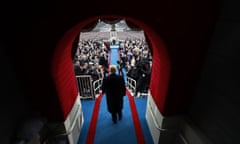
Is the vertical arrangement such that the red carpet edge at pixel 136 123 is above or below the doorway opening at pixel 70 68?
below

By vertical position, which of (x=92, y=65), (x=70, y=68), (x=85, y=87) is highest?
(x=70, y=68)

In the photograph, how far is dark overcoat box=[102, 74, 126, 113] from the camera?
3412 millimetres

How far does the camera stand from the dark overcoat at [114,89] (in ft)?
11.2

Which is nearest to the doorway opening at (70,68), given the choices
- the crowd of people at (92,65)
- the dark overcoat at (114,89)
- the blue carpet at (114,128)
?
the dark overcoat at (114,89)

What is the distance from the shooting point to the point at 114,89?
352cm

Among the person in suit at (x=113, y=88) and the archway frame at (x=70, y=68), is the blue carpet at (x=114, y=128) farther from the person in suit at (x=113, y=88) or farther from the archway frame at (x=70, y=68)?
the archway frame at (x=70, y=68)

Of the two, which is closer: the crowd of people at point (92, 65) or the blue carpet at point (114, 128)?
the blue carpet at point (114, 128)

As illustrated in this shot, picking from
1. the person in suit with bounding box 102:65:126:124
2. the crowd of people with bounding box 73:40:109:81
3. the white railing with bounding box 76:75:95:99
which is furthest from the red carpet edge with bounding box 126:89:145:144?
the crowd of people with bounding box 73:40:109:81

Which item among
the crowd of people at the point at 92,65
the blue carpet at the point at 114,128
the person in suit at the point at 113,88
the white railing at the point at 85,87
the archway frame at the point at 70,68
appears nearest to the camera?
the archway frame at the point at 70,68

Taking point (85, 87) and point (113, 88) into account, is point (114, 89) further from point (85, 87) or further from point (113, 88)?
point (85, 87)

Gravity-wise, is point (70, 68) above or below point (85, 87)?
above

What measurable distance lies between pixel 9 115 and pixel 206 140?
3.05 m

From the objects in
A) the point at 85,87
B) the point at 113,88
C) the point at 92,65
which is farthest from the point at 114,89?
the point at 92,65

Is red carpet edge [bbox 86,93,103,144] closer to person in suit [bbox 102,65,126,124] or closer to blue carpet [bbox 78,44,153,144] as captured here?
blue carpet [bbox 78,44,153,144]
